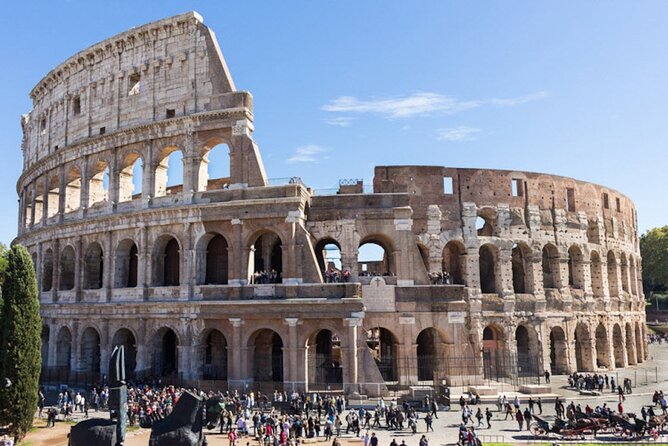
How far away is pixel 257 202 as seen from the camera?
24.2 metres

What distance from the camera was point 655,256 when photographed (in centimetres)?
5916

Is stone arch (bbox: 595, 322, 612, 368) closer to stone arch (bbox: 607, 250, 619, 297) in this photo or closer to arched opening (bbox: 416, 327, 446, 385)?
stone arch (bbox: 607, 250, 619, 297)

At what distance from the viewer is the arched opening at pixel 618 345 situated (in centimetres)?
3503

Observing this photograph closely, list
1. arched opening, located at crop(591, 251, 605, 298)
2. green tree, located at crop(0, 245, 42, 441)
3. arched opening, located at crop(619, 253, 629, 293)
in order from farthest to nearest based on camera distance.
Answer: arched opening, located at crop(619, 253, 629, 293), arched opening, located at crop(591, 251, 605, 298), green tree, located at crop(0, 245, 42, 441)

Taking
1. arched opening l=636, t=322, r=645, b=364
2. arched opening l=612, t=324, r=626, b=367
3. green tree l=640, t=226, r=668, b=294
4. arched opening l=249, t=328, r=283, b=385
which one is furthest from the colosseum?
green tree l=640, t=226, r=668, b=294

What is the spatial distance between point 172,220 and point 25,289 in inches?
316

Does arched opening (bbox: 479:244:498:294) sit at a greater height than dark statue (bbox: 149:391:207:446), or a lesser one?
greater

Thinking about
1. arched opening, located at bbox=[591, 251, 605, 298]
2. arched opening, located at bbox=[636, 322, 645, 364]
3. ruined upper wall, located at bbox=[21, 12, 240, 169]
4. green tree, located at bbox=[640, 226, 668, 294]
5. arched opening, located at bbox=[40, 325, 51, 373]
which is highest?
ruined upper wall, located at bbox=[21, 12, 240, 169]

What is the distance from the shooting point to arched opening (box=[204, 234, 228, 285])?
87.1ft

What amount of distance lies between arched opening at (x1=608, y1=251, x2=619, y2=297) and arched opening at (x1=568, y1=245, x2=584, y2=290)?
407 cm

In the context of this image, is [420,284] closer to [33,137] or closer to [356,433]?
[356,433]

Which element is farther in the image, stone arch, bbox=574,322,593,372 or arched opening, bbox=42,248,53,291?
stone arch, bbox=574,322,593,372

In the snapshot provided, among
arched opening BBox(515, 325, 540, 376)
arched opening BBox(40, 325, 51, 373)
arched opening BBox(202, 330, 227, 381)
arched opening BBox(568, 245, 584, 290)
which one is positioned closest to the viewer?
arched opening BBox(202, 330, 227, 381)

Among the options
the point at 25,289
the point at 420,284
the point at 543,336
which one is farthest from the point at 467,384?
the point at 25,289
